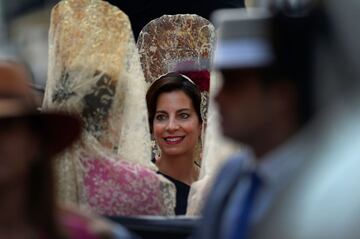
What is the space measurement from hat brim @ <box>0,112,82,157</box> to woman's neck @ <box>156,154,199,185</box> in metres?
2.54

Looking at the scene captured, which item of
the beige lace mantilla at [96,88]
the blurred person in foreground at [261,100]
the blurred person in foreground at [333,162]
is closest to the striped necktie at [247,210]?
the blurred person in foreground at [261,100]

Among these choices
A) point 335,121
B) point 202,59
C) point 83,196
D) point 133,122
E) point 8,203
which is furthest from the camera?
point 202,59

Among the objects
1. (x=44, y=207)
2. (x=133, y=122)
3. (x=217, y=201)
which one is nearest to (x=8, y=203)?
(x=44, y=207)

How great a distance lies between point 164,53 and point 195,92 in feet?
1.96

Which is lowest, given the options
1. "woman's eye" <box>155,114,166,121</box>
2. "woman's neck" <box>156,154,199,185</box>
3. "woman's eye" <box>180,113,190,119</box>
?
"woman's neck" <box>156,154,199,185</box>

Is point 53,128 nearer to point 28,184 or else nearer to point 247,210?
point 28,184

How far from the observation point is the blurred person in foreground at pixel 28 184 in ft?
11.4

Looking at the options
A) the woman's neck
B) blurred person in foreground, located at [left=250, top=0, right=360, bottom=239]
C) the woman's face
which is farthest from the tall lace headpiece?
blurred person in foreground, located at [left=250, top=0, right=360, bottom=239]

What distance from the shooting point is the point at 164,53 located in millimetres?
7051

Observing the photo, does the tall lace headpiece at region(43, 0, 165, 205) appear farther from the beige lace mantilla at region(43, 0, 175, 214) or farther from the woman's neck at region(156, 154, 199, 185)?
the woman's neck at region(156, 154, 199, 185)

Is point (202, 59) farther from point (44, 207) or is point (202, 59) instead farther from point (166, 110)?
point (44, 207)

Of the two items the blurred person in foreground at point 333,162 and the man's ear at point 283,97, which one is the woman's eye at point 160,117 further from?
the blurred person in foreground at point 333,162

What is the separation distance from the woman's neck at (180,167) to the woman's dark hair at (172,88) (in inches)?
7.9

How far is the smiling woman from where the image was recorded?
6.45 m
